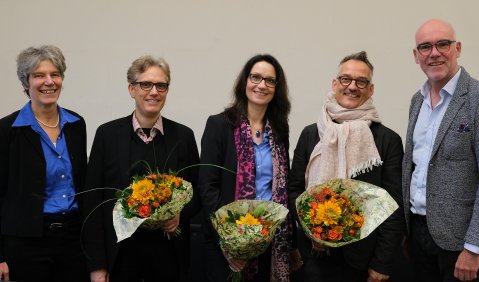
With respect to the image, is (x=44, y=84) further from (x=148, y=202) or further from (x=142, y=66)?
(x=148, y=202)

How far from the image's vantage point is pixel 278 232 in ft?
7.59

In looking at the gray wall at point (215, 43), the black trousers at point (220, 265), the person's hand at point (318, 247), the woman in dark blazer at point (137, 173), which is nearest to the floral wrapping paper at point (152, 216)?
the woman in dark blazer at point (137, 173)

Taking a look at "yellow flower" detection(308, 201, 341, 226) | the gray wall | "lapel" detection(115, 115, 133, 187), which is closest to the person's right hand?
"lapel" detection(115, 115, 133, 187)

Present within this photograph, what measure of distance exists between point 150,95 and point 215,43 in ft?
4.75

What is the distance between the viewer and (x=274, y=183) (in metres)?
2.27

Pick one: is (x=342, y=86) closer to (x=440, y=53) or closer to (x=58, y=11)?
(x=440, y=53)

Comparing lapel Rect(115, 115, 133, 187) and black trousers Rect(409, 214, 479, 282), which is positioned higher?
lapel Rect(115, 115, 133, 187)

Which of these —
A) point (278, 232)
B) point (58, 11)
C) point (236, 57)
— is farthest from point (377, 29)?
point (58, 11)

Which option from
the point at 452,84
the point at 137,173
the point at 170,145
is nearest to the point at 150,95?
the point at 170,145

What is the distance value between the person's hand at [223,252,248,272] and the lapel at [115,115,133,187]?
56cm

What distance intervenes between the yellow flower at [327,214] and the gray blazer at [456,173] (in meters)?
0.46

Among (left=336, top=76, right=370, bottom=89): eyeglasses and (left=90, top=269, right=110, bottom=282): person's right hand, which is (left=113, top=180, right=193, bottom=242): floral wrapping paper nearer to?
(left=90, top=269, right=110, bottom=282): person's right hand

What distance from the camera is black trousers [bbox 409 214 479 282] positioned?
6.71ft

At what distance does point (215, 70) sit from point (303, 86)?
653 mm
